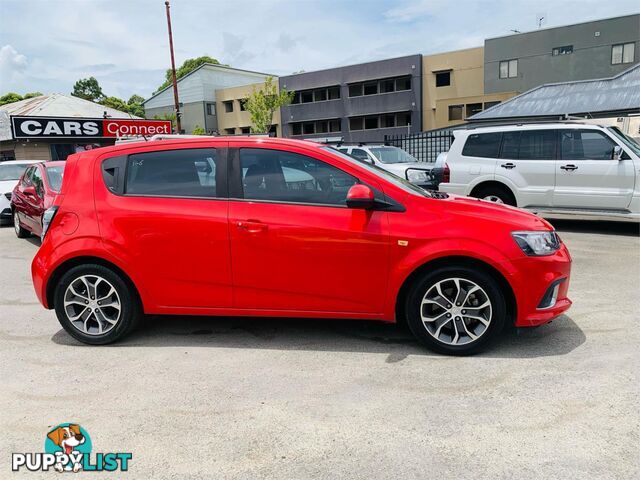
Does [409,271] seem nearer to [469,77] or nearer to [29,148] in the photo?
[29,148]

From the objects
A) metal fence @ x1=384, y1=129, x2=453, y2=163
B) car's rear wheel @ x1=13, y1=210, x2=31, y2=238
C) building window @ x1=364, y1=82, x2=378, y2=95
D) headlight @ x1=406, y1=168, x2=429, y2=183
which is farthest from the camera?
building window @ x1=364, y1=82, x2=378, y2=95

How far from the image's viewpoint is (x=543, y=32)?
34.7 m

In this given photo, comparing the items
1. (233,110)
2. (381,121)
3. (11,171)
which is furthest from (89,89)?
(11,171)

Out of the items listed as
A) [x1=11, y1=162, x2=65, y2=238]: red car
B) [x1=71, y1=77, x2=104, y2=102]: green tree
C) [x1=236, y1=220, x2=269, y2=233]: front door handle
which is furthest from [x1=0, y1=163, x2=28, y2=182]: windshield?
[x1=71, y1=77, x2=104, y2=102]: green tree

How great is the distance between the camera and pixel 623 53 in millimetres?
32344

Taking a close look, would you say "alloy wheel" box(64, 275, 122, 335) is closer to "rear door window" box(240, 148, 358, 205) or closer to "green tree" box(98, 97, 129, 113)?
"rear door window" box(240, 148, 358, 205)

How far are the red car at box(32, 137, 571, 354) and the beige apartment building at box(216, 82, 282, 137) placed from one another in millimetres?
50675

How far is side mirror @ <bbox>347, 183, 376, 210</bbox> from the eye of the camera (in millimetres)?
3764

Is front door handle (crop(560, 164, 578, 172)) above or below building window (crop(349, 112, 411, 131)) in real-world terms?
below

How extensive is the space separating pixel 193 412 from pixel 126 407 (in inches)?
18.4

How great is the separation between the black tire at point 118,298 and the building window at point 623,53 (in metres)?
37.0

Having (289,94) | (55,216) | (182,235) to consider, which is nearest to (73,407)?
(182,235)

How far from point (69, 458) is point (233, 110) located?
180 ft

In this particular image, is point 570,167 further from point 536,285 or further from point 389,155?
point 389,155
